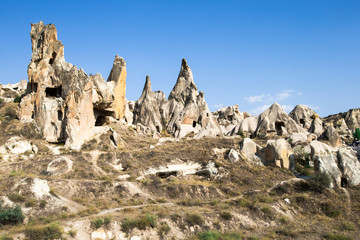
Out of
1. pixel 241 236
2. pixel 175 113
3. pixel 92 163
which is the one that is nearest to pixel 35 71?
pixel 92 163

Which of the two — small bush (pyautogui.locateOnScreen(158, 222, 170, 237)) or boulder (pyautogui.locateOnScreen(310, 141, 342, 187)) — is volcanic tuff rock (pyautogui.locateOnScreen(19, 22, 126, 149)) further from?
boulder (pyautogui.locateOnScreen(310, 141, 342, 187))

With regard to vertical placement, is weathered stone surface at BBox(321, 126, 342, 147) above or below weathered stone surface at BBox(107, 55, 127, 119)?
below

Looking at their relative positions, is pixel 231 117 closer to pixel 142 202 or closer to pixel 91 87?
pixel 91 87

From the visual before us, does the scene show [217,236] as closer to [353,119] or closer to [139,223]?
[139,223]

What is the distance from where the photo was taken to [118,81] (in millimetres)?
36219

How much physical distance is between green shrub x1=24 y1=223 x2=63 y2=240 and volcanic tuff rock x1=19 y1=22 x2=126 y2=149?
15.6m

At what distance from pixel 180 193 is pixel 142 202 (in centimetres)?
270

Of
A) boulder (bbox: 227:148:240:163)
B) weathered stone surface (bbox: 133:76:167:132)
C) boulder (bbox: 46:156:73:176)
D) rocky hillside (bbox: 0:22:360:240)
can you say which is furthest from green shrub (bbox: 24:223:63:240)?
weathered stone surface (bbox: 133:76:167:132)

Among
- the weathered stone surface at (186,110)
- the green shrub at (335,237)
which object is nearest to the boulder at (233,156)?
the green shrub at (335,237)

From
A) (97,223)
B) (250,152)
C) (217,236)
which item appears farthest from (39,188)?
(250,152)

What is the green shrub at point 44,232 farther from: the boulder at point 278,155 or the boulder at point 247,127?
the boulder at point 247,127

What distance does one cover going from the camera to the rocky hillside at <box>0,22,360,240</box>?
41.4 feet

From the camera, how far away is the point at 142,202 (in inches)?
619

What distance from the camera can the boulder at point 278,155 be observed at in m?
22.1
